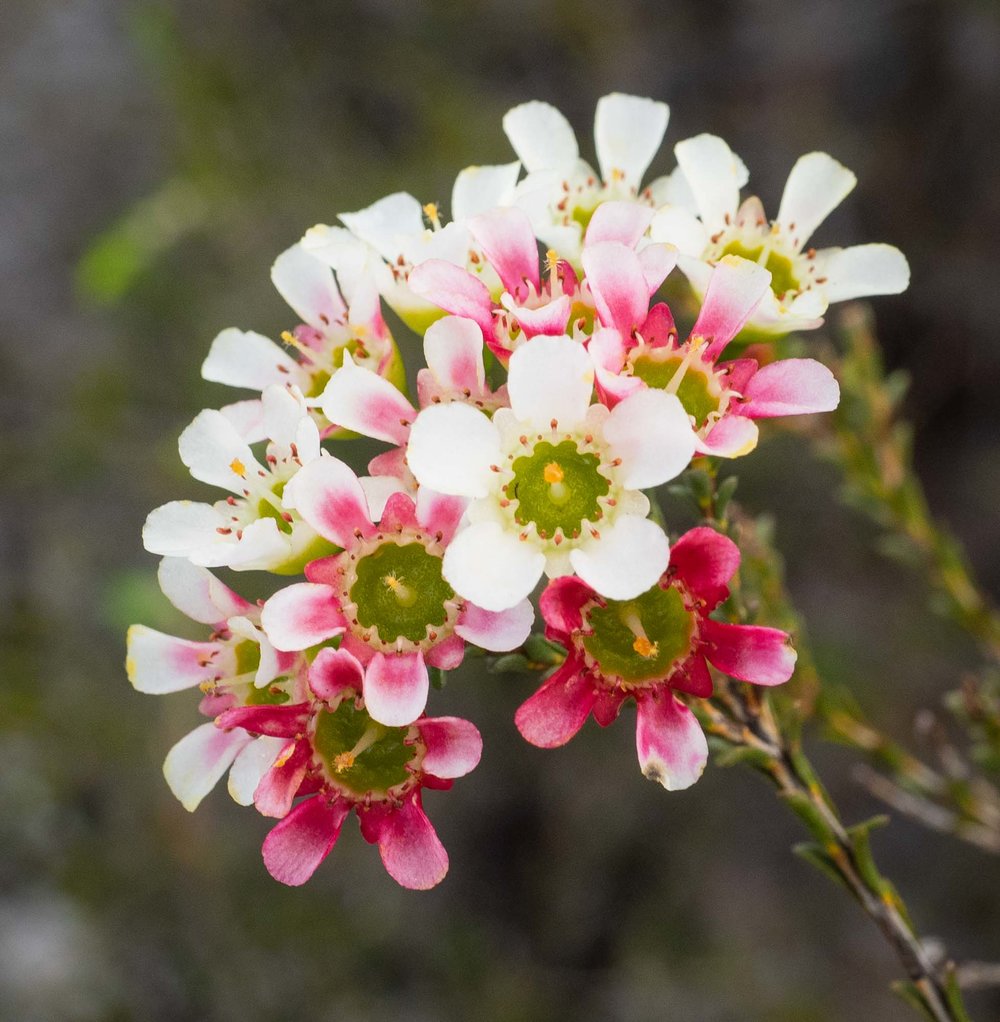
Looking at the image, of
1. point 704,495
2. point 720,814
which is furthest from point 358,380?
point 720,814

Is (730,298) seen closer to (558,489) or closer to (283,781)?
(558,489)

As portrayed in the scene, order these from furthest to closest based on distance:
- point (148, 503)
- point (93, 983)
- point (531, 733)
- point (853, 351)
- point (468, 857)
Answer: point (148, 503)
point (468, 857)
point (93, 983)
point (853, 351)
point (531, 733)

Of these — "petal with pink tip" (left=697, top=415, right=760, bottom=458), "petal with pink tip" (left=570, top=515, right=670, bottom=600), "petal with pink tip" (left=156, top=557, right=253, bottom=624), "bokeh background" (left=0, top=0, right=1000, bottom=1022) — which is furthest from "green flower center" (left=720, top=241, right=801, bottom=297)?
"bokeh background" (left=0, top=0, right=1000, bottom=1022)

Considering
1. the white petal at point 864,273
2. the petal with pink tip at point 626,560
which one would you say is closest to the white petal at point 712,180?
the white petal at point 864,273

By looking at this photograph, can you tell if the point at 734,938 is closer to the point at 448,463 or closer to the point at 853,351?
the point at 853,351

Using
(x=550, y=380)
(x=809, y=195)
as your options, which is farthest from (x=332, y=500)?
(x=809, y=195)

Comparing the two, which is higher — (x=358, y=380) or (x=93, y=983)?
(x=358, y=380)
